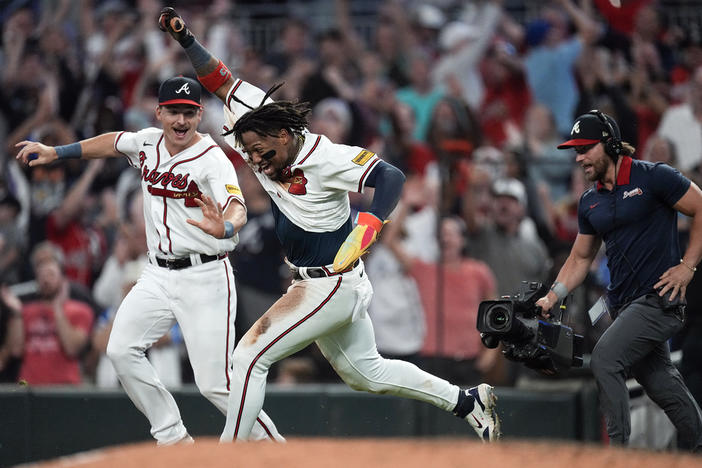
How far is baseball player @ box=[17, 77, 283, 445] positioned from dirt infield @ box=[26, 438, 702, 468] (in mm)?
1249

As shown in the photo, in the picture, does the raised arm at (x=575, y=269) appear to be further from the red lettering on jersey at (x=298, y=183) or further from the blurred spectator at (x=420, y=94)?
the blurred spectator at (x=420, y=94)

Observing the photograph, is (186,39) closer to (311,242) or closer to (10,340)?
(311,242)

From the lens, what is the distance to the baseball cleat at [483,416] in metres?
6.04

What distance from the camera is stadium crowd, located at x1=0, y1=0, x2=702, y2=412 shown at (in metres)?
9.16

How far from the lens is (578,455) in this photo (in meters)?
4.41

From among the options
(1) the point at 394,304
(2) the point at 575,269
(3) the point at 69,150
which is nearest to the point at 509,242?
(1) the point at 394,304

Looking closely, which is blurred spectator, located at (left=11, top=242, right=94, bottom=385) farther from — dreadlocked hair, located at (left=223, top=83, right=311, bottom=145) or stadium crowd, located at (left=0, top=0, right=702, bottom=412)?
dreadlocked hair, located at (left=223, top=83, right=311, bottom=145)

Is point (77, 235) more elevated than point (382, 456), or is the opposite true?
point (77, 235)

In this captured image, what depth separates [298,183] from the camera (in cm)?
559

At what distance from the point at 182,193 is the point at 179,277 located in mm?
503

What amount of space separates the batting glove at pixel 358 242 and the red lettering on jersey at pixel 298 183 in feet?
1.47

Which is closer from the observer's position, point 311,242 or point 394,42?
point 311,242

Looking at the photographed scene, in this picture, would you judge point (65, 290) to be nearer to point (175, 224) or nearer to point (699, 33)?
point (175, 224)

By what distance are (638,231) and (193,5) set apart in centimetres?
825
